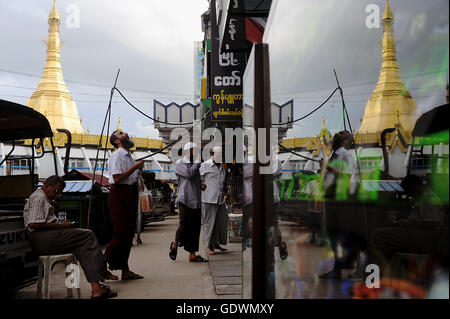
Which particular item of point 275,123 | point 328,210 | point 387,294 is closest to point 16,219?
point 275,123

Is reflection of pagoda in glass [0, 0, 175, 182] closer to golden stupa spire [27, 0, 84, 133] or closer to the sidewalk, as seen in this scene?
golden stupa spire [27, 0, 84, 133]

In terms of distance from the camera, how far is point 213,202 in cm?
742

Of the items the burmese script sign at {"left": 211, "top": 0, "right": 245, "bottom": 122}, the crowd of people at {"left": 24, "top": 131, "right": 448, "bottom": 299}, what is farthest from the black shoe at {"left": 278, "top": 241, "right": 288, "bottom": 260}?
the burmese script sign at {"left": 211, "top": 0, "right": 245, "bottom": 122}

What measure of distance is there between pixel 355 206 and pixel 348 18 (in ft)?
1.88

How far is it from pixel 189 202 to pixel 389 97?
5845mm

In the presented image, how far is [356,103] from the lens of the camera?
133 cm

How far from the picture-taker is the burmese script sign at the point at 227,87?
9.34m

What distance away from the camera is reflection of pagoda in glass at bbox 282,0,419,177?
1028 mm

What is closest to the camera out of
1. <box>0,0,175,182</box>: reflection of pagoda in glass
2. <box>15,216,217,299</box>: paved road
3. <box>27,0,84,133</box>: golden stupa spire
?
<box>15,216,217,299</box>: paved road

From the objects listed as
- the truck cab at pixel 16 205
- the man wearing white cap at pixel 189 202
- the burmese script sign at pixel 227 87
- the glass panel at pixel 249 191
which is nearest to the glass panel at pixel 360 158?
the glass panel at pixel 249 191

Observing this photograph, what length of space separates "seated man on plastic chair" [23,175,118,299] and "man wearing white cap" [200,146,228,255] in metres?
3.32

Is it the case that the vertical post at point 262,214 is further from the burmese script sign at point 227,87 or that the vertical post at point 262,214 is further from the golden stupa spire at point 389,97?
the burmese script sign at point 227,87
